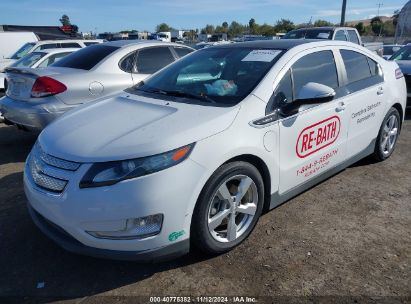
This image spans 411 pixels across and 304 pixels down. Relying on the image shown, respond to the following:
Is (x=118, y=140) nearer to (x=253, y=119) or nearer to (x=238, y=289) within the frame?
(x=253, y=119)

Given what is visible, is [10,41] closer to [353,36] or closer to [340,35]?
[340,35]

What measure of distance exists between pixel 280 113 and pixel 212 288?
150 cm

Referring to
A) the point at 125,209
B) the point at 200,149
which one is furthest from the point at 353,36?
the point at 125,209

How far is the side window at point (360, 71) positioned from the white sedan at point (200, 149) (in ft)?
0.07

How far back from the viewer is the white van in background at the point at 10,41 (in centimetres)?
1226

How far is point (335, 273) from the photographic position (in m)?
2.74

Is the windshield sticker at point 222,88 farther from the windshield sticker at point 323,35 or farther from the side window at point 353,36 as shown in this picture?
the side window at point 353,36

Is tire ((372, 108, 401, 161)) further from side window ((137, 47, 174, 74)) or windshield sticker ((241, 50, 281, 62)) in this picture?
side window ((137, 47, 174, 74))

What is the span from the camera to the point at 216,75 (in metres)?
3.60

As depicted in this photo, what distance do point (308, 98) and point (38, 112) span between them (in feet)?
11.8

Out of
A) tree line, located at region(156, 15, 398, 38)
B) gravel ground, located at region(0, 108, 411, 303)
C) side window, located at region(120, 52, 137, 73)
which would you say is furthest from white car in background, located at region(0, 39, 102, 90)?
tree line, located at region(156, 15, 398, 38)

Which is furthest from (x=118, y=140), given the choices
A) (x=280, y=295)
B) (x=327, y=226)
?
(x=327, y=226)

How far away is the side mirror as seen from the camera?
3131 mm

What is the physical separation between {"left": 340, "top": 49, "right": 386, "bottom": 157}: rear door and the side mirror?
31.1 inches
